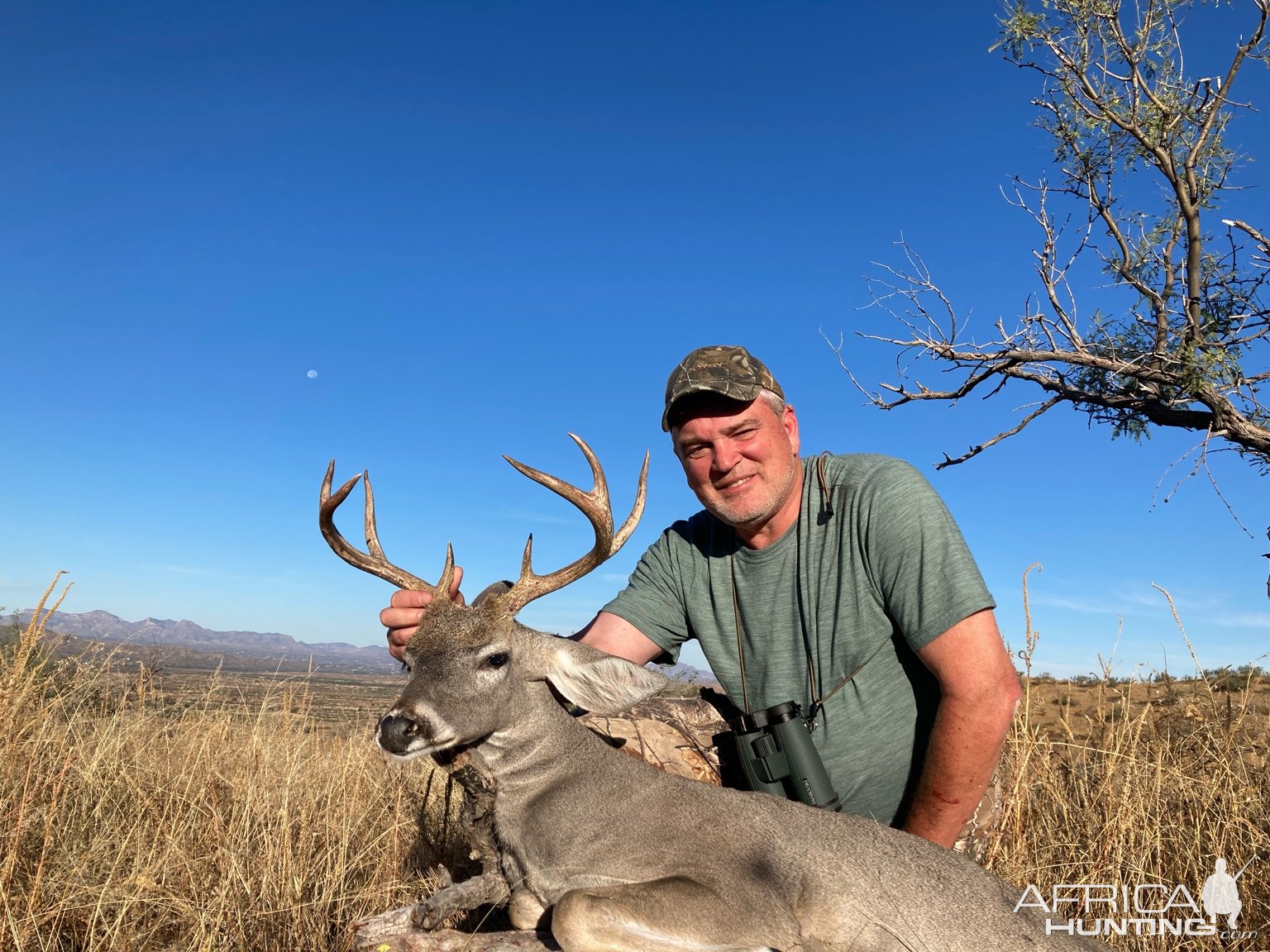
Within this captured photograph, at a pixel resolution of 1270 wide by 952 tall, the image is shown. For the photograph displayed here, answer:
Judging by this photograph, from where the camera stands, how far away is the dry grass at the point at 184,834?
141 inches

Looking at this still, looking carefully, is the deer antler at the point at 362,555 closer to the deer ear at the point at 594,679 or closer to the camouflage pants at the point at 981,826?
the deer ear at the point at 594,679

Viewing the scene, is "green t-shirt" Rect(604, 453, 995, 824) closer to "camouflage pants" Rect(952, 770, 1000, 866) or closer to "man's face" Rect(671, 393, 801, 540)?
"man's face" Rect(671, 393, 801, 540)

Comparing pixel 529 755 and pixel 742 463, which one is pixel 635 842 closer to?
pixel 529 755

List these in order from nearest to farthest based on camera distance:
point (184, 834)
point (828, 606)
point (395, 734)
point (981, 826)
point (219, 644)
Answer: point (395, 734) < point (981, 826) < point (828, 606) < point (184, 834) < point (219, 644)

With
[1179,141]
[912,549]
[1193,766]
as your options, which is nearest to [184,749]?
[912,549]

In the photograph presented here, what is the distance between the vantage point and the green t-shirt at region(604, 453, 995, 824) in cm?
407

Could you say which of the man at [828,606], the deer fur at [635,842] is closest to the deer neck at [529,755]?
the deer fur at [635,842]

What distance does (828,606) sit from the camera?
4410 millimetres

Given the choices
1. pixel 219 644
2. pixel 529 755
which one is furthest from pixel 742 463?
pixel 219 644

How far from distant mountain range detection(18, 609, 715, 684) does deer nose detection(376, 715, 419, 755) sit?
86cm

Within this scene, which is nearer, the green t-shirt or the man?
the man

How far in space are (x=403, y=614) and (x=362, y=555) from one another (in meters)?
0.37

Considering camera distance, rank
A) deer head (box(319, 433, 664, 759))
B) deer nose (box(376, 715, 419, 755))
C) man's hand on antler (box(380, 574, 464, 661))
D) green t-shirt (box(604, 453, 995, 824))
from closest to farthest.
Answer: deer nose (box(376, 715, 419, 755))
deer head (box(319, 433, 664, 759))
man's hand on antler (box(380, 574, 464, 661))
green t-shirt (box(604, 453, 995, 824))

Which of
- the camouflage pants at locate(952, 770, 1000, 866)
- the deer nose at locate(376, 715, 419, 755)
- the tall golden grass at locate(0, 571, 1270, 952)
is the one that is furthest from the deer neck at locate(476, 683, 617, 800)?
the camouflage pants at locate(952, 770, 1000, 866)
